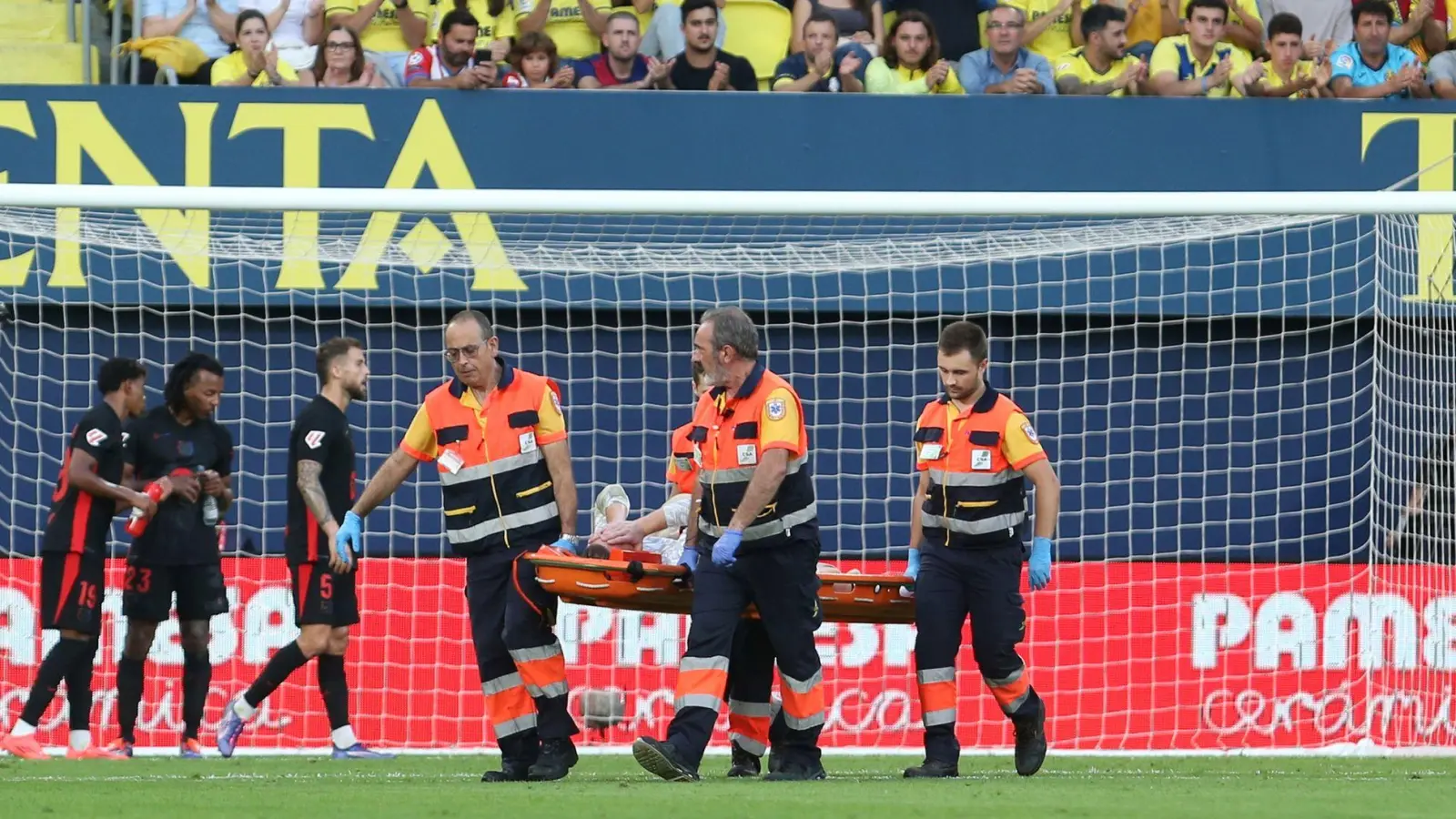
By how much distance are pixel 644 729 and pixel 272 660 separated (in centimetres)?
211

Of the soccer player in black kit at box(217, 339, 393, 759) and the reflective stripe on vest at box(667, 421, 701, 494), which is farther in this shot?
the soccer player in black kit at box(217, 339, 393, 759)

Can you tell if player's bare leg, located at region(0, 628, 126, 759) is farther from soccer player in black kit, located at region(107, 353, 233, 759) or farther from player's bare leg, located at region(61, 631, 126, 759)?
soccer player in black kit, located at region(107, 353, 233, 759)

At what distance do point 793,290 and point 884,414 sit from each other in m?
0.95

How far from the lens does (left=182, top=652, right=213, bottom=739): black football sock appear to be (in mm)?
9055

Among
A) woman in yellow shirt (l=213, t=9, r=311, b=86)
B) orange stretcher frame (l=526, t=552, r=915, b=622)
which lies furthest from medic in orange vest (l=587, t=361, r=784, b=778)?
woman in yellow shirt (l=213, t=9, r=311, b=86)

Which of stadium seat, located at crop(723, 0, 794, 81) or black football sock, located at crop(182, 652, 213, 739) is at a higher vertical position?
stadium seat, located at crop(723, 0, 794, 81)

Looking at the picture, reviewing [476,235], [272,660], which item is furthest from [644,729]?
[476,235]

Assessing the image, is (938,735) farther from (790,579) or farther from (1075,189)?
(1075,189)

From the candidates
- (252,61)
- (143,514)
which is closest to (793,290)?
(252,61)

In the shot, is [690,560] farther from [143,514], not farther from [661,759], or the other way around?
[143,514]

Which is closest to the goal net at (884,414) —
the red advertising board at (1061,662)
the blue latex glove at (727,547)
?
the red advertising board at (1061,662)

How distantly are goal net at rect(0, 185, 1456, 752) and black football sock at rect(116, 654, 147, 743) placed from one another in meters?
1.13

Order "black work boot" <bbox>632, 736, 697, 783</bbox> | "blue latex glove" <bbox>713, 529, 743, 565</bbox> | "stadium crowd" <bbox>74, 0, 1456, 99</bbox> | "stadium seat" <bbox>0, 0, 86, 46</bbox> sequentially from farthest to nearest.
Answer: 1. "stadium seat" <bbox>0, 0, 86, 46</bbox>
2. "stadium crowd" <bbox>74, 0, 1456, 99</bbox>
3. "blue latex glove" <bbox>713, 529, 743, 565</bbox>
4. "black work boot" <bbox>632, 736, 697, 783</bbox>

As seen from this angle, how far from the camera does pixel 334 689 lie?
29.6 ft
